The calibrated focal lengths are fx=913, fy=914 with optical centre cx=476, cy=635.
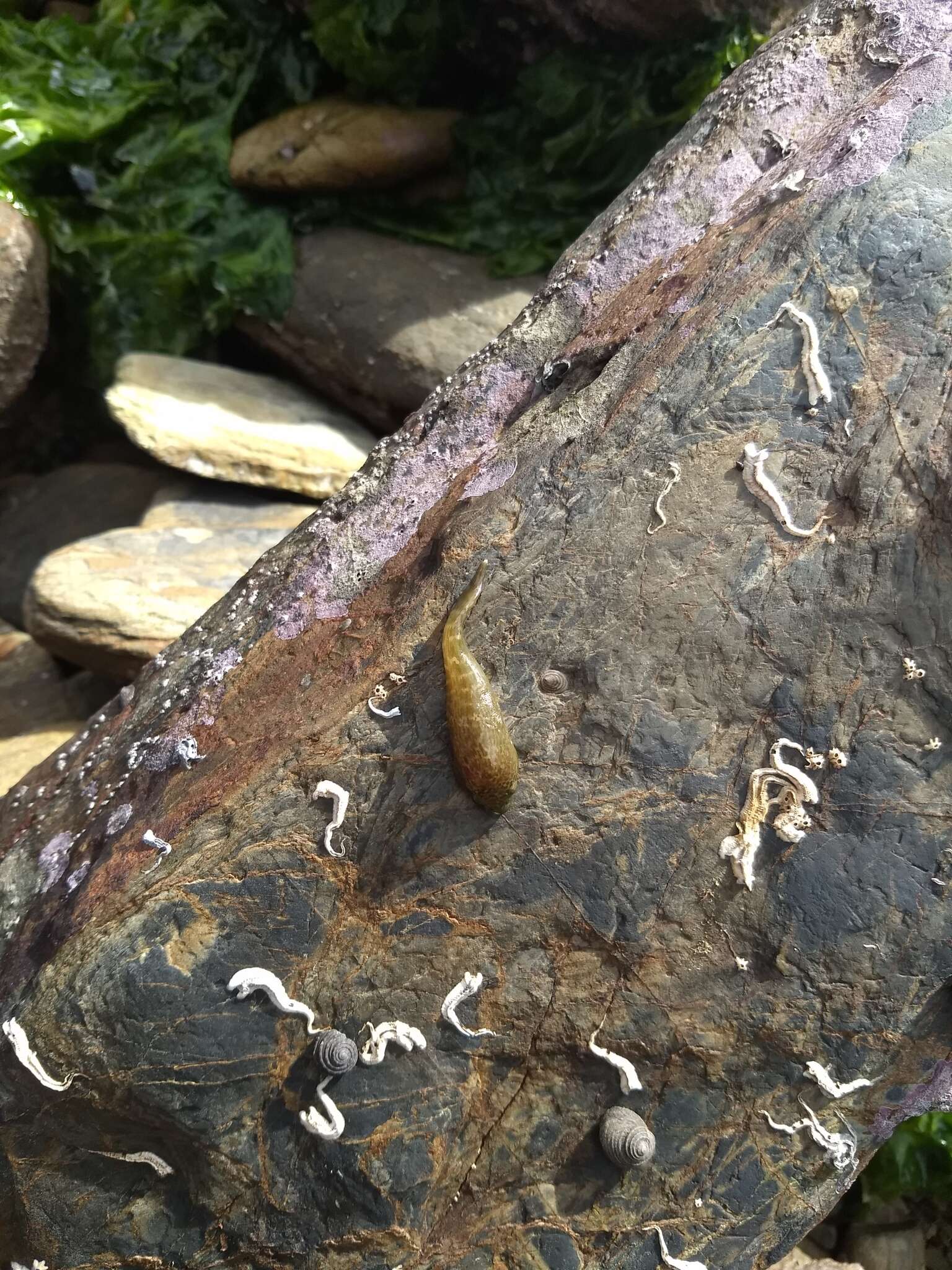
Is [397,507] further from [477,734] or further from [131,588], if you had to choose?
[131,588]

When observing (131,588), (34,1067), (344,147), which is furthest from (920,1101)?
Answer: (344,147)

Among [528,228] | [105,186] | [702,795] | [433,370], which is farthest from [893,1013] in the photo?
[105,186]

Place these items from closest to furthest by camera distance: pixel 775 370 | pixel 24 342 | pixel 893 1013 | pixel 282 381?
pixel 893 1013, pixel 775 370, pixel 24 342, pixel 282 381

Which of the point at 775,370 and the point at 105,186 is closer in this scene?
the point at 775,370

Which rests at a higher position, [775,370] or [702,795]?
[775,370]

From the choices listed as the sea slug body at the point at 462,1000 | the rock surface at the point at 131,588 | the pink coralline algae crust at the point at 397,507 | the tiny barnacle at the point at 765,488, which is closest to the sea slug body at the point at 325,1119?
the sea slug body at the point at 462,1000

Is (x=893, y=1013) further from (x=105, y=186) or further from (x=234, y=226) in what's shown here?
(x=105, y=186)

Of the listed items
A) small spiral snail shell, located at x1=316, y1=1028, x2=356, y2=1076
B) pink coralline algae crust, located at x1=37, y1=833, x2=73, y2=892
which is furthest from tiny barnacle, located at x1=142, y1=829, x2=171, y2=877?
small spiral snail shell, located at x1=316, y1=1028, x2=356, y2=1076

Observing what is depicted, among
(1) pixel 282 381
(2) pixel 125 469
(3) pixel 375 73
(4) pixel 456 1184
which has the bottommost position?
(4) pixel 456 1184
